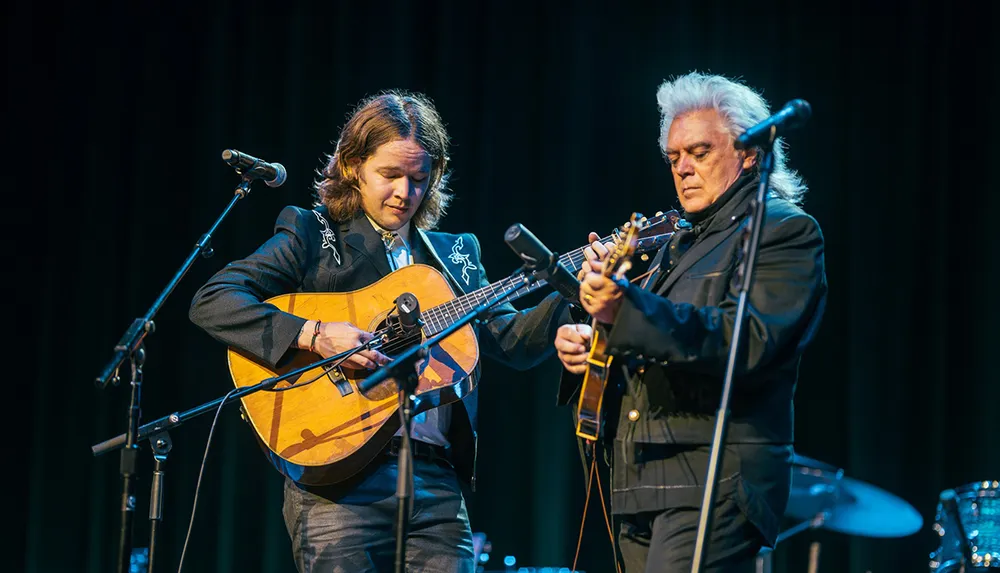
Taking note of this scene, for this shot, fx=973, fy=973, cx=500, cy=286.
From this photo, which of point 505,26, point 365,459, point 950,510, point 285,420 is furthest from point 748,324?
point 505,26

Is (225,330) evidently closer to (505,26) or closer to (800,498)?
(800,498)

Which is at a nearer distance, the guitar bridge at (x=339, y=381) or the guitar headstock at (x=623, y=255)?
the guitar headstock at (x=623, y=255)

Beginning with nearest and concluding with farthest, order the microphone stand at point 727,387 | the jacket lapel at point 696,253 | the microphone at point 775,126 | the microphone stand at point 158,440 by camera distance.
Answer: the microphone stand at point 727,387
the microphone at point 775,126
the jacket lapel at point 696,253
the microphone stand at point 158,440

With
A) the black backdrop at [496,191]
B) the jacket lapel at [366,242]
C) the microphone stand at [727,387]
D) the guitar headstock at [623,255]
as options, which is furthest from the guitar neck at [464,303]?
the black backdrop at [496,191]

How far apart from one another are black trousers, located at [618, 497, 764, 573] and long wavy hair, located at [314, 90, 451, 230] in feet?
5.72

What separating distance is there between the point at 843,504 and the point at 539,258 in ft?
9.14

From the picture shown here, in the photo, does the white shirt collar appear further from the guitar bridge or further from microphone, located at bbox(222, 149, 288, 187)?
the guitar bridge

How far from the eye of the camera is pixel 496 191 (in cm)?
570

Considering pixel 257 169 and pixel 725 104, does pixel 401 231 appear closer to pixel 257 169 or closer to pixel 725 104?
pixel 257 169

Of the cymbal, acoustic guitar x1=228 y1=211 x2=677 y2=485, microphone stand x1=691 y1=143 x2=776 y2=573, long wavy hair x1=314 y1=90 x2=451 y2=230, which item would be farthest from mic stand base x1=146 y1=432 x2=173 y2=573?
the cymbal

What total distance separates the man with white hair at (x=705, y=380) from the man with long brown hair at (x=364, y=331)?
0.72 m

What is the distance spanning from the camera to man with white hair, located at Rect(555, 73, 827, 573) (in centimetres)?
238

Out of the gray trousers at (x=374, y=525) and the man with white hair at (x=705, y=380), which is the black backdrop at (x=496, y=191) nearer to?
the gray trousers at (x=374, y=525)

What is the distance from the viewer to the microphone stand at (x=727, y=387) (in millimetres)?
2244
